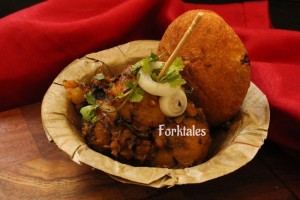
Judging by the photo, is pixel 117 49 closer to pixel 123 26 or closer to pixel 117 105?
pixel 123 26

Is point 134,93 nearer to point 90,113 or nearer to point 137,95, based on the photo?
point 137,95

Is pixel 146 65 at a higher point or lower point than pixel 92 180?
higher

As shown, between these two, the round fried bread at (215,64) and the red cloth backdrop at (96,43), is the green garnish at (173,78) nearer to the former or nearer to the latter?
the round fried bread at (215,64)

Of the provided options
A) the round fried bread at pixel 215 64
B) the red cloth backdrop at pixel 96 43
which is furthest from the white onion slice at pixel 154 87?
the red cloth backdrop at pixel 96 43

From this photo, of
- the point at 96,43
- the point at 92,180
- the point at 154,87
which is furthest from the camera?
the point at 96,43

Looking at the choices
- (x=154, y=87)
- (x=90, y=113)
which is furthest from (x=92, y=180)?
(x=154, y=87)

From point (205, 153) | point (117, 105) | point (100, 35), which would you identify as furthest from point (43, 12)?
point (205, 153)
